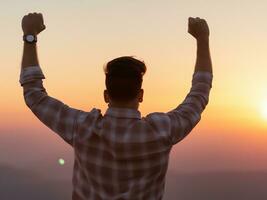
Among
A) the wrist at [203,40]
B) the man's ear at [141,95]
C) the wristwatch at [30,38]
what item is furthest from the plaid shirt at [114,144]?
the wrist at [203,40]

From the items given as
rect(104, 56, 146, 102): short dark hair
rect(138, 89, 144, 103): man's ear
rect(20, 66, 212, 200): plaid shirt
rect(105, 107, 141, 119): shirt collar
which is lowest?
rect(20, 66, 212, 200): plaid shirt

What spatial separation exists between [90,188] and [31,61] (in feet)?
3.55

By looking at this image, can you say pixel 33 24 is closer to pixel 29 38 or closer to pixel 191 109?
pixel 29 38

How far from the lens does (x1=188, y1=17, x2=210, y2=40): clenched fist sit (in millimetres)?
5262

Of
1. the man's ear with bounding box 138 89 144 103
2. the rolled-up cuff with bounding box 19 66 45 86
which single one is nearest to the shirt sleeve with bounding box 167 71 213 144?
the man's ear with bounding box 138 89 144 103

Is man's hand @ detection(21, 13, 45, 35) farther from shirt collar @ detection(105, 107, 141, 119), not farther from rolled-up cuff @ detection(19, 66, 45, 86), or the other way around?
shirt collar @ detection(105, 107, 141, 119)

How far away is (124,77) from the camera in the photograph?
4602 mm

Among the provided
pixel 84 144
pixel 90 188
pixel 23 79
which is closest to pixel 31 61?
pixel 23 79

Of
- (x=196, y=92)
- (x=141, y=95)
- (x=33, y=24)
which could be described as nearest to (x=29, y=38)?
(x=33, y=24)

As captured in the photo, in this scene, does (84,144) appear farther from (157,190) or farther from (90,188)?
(157,190)

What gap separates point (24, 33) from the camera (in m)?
5.02

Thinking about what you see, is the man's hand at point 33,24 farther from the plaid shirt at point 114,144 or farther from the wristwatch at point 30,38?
the plaid shirt at point 114,144

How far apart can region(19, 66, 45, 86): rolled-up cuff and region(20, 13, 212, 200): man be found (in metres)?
0.08

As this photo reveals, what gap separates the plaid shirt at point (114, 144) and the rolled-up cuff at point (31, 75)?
0.32 ft
